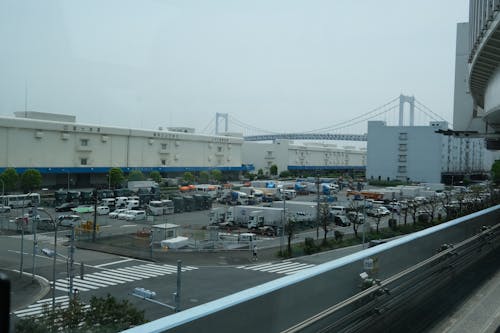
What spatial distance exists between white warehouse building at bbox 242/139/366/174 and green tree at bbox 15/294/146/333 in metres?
20.5

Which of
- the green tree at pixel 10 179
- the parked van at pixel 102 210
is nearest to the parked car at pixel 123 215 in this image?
the parked van at pixel 102 210

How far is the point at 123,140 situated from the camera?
1409 centimetres

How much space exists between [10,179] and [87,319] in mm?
9808

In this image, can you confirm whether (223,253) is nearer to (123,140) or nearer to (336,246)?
(336,246)

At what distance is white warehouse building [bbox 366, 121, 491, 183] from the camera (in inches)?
731

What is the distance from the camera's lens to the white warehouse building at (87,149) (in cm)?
1109

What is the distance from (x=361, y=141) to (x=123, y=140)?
103 feet

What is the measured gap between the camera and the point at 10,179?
10.0m

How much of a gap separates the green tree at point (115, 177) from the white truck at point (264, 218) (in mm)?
6158

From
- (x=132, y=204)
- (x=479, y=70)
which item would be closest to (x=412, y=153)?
(x=132, y=204)

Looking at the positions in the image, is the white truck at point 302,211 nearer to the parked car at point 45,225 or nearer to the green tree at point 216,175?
the parked car at point 45,225

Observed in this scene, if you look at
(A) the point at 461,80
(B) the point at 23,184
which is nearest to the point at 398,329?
(A) the point at 461,80

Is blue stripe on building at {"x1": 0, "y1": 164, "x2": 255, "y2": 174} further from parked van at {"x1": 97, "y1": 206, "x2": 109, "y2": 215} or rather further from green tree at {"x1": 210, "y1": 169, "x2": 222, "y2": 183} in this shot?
parked van at {"x1": 97, "y1": 206, "x2": 109, "y2": 215}

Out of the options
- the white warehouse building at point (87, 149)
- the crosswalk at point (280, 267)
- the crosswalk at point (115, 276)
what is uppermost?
the white warehouse building at point (87, 149)
